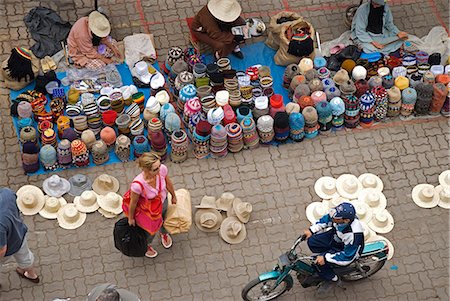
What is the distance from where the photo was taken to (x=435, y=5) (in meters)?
13.5

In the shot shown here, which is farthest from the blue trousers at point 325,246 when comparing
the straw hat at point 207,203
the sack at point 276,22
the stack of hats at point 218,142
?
the sack at point 276,22

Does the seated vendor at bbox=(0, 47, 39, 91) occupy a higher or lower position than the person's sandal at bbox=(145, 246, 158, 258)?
higher

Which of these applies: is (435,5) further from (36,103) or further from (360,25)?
(36,103)

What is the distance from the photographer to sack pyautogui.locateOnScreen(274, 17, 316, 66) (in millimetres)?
12203

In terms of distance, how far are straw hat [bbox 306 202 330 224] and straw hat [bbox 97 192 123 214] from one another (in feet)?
8.35

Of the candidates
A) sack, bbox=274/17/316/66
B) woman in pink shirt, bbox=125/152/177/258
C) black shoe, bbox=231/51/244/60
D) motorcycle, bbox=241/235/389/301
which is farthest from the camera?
black shoe, bbox=231/51/244/60

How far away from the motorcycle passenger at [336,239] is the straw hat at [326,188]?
5.32 feet

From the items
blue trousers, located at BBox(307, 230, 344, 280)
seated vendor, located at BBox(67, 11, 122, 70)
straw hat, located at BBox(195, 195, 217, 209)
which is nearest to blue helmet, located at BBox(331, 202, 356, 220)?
blue trousers, located at BBox(307, 230, 344, 280)

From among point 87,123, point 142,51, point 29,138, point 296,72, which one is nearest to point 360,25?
point 296,72

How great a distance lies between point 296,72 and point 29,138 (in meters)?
4.05

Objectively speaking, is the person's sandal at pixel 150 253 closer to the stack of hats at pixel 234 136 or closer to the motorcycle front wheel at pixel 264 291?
the motorcycle front wheel at pixel 264 291

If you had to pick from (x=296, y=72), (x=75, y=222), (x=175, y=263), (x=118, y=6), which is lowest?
(x=175, y=263)

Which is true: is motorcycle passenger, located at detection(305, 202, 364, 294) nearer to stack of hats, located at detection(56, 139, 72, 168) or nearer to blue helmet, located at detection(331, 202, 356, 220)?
blue helmet, located at detection(331, 202, 356, 220)

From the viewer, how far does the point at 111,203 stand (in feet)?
33.9
